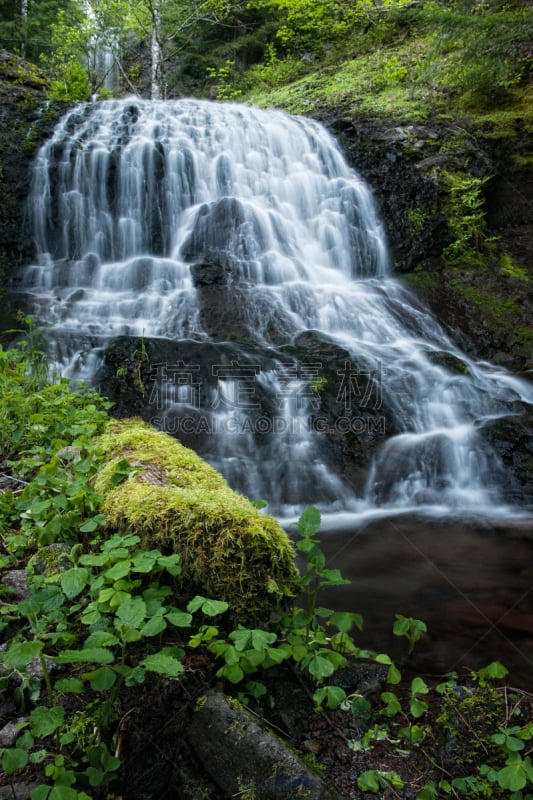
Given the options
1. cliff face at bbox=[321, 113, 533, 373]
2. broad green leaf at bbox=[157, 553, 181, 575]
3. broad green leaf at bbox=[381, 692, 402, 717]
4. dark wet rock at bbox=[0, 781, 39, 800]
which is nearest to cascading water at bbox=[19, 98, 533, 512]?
cliff face at bbox=[321, 113, 533, 373]

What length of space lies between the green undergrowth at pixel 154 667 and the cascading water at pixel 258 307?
3.27 meters

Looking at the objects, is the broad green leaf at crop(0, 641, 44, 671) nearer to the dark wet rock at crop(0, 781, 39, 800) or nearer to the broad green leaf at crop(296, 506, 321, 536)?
the dark wet rock at crop(0, 781, 39, 800)

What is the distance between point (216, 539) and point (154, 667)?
545 mm

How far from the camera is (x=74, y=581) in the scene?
156cm

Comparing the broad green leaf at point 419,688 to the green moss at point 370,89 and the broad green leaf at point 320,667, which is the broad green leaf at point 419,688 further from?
→ the green moss at point 370,89

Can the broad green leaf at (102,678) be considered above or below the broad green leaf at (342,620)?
above

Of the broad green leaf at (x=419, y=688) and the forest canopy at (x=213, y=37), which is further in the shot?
the forest canopy at (x=213, y=37)

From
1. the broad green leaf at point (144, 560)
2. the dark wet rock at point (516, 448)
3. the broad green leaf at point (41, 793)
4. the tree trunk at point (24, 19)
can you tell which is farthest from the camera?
the tree trunk at point (24, 19)

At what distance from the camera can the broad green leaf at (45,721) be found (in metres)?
1.23

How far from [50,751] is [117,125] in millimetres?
12551

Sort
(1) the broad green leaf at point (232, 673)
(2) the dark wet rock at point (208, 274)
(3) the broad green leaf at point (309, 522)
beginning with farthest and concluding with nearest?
(2) the dark wet rock at point (208, 274)
(3) the broad green leaf at point (309, 522)
(1) the broad green leaf at point (232, 673)

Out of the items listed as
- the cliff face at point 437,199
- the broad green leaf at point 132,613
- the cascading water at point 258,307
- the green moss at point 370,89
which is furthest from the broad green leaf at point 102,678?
the green moss at point 370,89

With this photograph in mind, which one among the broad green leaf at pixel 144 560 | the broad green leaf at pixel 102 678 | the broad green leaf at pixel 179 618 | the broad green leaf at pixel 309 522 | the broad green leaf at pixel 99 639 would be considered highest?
the broad green leaf at pixel 309 522

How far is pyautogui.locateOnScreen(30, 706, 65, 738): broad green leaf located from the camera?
4.03 ft
